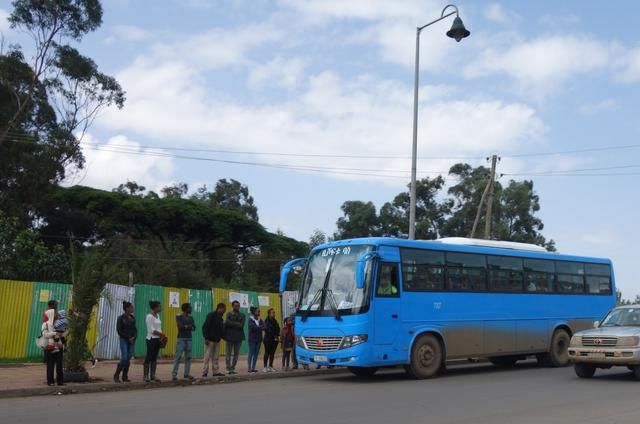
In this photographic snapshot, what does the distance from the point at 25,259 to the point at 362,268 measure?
17356 mm

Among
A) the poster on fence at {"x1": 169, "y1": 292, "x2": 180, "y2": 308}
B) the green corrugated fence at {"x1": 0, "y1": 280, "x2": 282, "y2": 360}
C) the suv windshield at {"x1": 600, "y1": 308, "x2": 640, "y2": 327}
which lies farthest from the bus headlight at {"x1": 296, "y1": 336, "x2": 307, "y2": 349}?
the suv windshield at {"x1": 600, "y1": 308, "x2": 640, "y2": 327}

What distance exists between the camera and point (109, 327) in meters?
19.5

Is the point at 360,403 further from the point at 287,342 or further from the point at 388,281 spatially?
the point at 287,342

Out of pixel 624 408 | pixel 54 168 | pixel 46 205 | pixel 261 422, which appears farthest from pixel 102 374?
pixel 46 205

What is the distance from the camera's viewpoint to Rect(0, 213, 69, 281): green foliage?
2624 cm

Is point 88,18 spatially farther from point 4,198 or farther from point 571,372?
point 571,372

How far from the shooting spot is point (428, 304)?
1666 cm

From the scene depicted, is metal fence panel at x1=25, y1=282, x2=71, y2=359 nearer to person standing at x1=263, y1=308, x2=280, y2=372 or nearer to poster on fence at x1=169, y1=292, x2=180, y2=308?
poster on fence at x1=169, y1=292, x2=180, y2=308

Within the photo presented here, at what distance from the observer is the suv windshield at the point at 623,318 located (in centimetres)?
1628

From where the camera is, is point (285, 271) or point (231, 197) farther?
point (231, 197)

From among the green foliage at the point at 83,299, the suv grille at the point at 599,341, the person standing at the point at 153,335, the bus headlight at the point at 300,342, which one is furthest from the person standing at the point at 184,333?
the suv grille at the point at 599,341

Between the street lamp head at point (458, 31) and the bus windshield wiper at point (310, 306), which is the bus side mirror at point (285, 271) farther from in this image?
the street lamp head at point (458, 31)

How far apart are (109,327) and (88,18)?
23956 millimetres

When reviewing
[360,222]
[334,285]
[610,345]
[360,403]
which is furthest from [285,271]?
[360,222]
